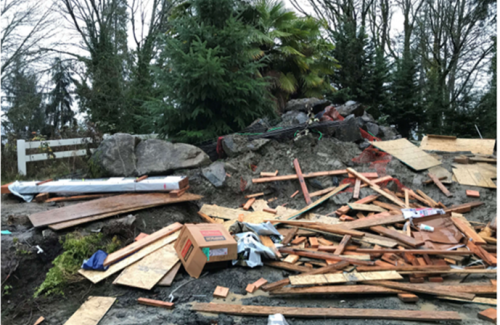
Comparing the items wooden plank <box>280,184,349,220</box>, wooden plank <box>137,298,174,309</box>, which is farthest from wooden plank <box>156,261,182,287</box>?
wooden plank <box>280,184,349,220</box>

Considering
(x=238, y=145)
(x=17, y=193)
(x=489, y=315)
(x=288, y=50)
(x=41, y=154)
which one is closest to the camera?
(x=489, y=315)

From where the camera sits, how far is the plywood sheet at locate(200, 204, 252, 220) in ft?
22.3

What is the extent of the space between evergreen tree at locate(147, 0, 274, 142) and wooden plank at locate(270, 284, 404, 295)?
579cm

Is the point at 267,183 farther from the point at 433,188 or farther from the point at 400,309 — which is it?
the point at 400,309

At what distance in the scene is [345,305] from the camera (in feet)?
12.8

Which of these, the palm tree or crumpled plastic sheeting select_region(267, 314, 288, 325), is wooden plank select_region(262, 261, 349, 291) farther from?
the palm tree

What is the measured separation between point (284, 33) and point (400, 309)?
10.9 m

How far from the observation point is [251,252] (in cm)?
477

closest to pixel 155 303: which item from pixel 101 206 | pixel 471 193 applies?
pixel 101 206

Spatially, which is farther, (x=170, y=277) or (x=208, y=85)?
(x=208, y=85)

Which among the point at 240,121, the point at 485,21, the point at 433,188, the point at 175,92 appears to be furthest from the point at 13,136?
the point at 485,21

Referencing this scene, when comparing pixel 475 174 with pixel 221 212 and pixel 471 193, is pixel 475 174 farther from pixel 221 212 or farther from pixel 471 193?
pixel 221 212

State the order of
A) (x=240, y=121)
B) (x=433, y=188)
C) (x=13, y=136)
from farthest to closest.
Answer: (x=13, y=136) → (x=240, y=121) → (x=433, y=188)

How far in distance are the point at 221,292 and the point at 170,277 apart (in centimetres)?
77
